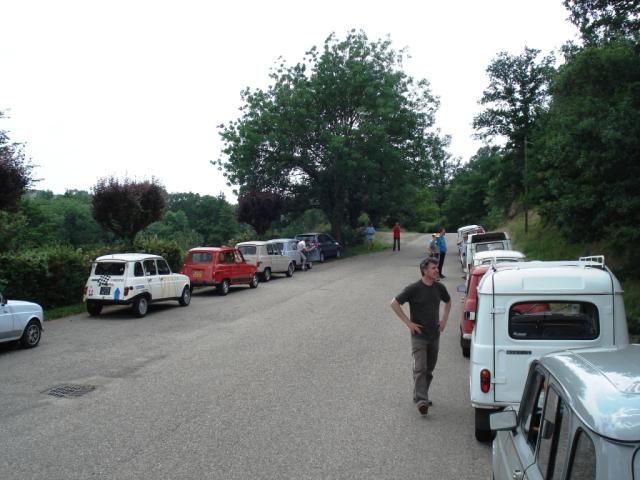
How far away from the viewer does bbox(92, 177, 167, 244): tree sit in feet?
70.6

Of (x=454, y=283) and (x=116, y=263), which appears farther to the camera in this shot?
(x=454, y=283)

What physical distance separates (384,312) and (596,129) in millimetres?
6921

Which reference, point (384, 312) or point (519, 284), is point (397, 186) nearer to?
point (384, 312)

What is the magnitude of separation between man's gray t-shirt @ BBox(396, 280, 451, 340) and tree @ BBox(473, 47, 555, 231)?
93.6 ft

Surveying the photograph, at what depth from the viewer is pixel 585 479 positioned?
2.38 metres

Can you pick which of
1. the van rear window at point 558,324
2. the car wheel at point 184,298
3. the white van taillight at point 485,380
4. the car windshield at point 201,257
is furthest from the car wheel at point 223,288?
the white van taillight at point 485,380

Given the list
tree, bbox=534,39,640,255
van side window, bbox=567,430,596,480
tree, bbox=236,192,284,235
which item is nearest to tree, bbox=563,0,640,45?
tree, bbox=534,39,640,255

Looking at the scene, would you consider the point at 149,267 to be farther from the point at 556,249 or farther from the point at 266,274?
the point at 556,249

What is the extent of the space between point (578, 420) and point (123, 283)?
14857 mm

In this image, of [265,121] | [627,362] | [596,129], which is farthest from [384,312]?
[265,121]

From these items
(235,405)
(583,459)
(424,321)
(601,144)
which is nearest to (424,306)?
(424,321)

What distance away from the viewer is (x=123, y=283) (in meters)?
15.9

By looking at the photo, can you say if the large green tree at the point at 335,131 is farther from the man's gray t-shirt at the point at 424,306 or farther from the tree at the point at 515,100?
the man's gray t-shirt at the point at 424,306

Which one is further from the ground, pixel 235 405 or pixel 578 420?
pixel 578 420
